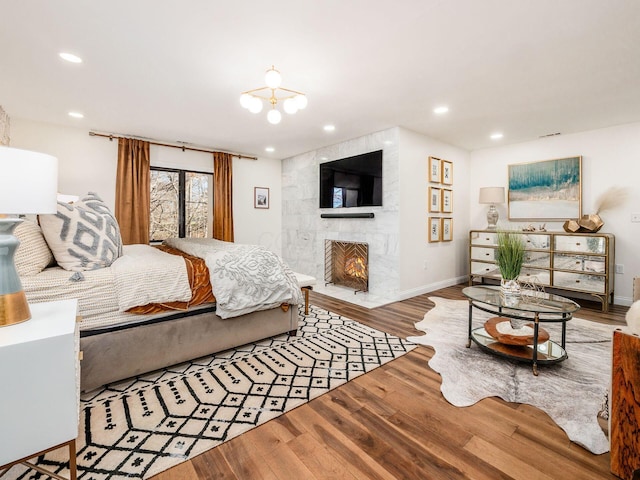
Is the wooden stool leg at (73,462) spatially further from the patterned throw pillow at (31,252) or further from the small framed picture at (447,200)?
the small framed picture at (447,200)

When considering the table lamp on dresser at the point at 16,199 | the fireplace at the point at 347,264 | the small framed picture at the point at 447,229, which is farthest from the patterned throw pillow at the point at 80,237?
the small framed picture at the point at 447,229

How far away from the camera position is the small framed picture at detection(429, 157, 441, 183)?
450 cm

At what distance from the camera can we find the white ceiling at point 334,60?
185 centimetres

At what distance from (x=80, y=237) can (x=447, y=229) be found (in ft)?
15.4

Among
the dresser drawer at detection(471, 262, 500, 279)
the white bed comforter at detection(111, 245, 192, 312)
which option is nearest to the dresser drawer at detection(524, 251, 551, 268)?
the dresser drawer at detection(471, 262, 500, 279)

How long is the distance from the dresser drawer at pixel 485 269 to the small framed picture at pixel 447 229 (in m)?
0.59

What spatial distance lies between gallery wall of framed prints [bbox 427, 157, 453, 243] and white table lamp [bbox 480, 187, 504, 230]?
1.59ft

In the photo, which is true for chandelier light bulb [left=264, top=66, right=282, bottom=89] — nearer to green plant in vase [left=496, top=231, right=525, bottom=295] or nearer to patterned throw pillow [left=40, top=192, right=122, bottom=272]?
patterned throw pillow [left=40, top=192, right=122, bottom=272]

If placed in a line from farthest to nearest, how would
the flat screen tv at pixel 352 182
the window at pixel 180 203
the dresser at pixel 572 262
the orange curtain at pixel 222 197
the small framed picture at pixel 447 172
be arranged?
1. the orange curtain at pixel 222 197
2. the window at pixel 180 203
3. the small framed picture at pixel 447 172
4. the flat screen tv at pixel 352 182
5. the dresser at pixel 572 262

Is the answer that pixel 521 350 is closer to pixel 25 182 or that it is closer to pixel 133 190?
pixel 25 182

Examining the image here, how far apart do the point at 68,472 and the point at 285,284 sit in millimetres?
1620

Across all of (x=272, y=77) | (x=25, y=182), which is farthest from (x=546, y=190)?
(x=25, y=182)

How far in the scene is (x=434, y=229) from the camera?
4.65 meters

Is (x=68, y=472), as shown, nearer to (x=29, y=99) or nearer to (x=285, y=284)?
(x=285, y=284)
